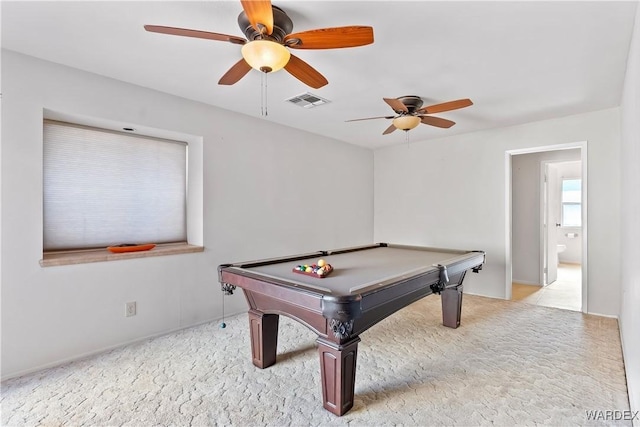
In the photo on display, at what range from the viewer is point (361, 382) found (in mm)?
2252

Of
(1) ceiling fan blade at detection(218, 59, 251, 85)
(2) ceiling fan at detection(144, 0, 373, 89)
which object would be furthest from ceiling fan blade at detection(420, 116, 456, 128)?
(1) ceiling fan blade at detection(218, 59, 251, 85)

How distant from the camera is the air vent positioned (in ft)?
10.6

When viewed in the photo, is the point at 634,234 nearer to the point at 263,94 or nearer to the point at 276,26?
the point at 276,26

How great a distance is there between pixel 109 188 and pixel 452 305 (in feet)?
11.6

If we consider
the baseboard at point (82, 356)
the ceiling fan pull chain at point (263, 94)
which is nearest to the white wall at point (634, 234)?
the ceiling fan pull chain at point (263, 94)

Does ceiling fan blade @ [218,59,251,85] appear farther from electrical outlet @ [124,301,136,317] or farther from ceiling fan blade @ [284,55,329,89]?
electrical outlet @ [124,301,136,317]

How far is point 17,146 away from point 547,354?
14.5ft

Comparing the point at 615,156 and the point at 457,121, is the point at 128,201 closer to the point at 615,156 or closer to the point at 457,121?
the point at 457,121

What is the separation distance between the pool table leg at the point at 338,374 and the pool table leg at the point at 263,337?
0.64 metres

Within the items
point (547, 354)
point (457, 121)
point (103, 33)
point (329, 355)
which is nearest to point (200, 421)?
point (329, 355)

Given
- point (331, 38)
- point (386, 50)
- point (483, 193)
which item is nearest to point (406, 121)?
point (386, 50)

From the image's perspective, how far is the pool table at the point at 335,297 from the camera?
1.76 meters

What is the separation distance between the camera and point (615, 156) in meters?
3.58

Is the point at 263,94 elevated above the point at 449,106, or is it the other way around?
the point at 263,94
